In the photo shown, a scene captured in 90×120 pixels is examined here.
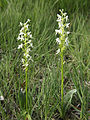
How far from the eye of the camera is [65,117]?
1808 millimetres

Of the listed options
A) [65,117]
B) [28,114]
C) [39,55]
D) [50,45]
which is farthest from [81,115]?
[50,45]

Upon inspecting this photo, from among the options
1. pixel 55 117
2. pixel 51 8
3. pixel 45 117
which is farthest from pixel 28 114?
pixel 51 8

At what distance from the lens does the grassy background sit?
1796mm

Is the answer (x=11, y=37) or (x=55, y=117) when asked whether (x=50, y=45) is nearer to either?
(x=11, y=37)

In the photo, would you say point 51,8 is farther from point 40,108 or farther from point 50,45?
point 40,108

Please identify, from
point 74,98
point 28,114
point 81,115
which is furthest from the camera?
point 74,98

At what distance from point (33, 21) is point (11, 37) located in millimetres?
640

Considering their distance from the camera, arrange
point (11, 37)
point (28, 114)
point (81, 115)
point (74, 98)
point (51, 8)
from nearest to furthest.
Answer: point (28, 114) → point (81, 115) → point (74, 98) → point (11, 37) → point (51, 8)

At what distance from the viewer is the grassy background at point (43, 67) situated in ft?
5.89

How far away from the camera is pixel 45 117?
164 centimetres

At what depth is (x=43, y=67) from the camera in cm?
249

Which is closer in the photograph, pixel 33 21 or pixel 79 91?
pixel 79 91

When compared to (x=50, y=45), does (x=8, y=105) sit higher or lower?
lower

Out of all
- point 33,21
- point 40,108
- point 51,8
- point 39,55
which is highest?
point 51,8
